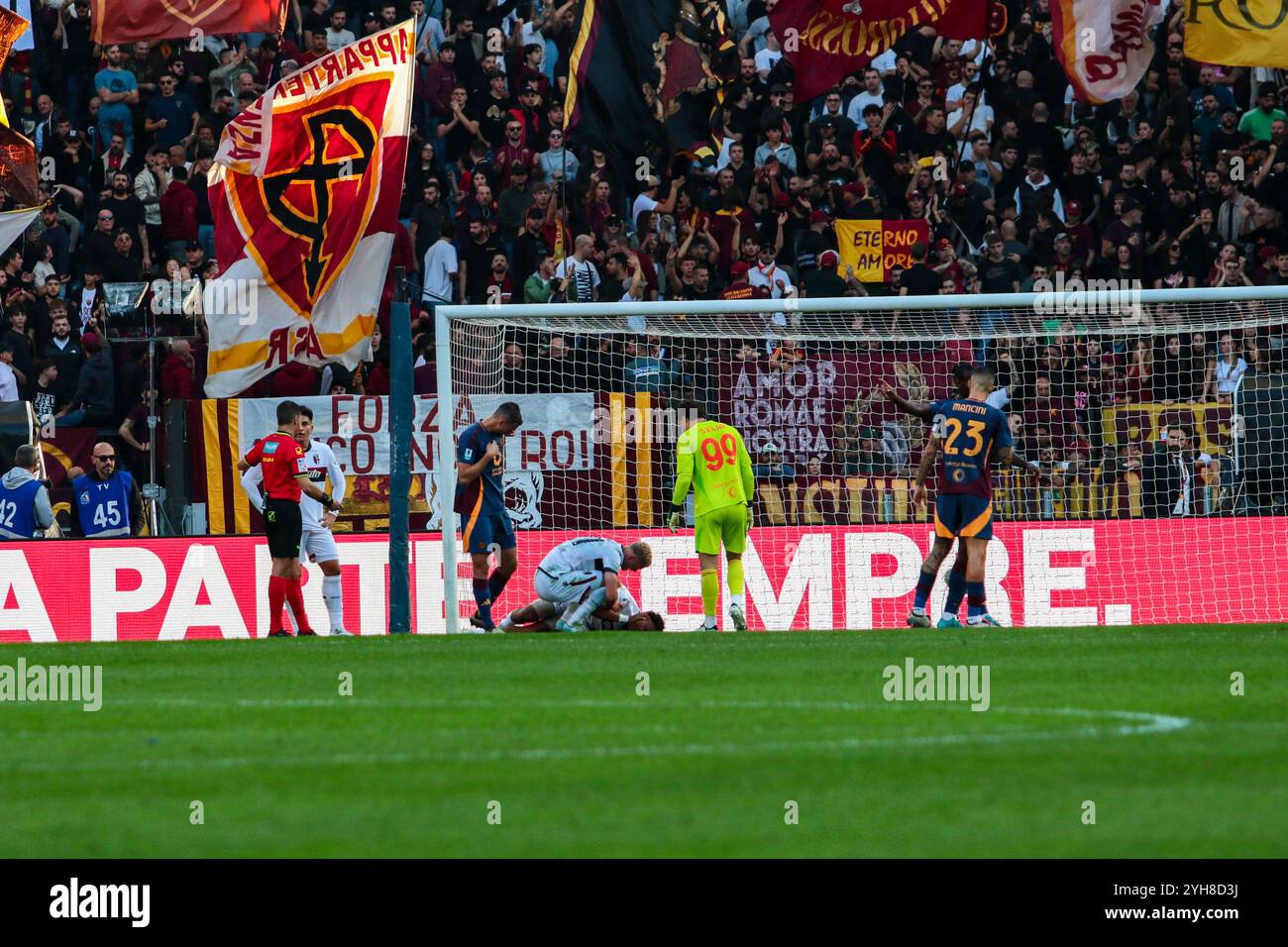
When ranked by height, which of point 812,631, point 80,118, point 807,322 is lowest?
point 812,631

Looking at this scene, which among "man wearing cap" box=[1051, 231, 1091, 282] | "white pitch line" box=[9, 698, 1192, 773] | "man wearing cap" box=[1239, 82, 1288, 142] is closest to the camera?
"white pitch line" box=[9, 698, 1192, 773]

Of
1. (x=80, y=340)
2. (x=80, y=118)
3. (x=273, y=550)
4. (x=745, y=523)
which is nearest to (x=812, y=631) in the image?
Answer: (x=745, y=523)

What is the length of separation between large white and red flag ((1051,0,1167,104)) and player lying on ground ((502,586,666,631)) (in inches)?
330

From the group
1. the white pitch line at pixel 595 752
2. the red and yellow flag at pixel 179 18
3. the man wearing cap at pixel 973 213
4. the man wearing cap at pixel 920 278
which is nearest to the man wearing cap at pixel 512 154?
the red and yellow flag at pixel 179 18

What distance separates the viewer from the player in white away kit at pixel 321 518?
17.5m

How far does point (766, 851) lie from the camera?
5.24m

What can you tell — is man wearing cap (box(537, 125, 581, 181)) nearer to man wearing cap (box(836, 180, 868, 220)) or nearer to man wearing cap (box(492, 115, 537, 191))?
man wearing cap (box(492, 115, 537, 191))

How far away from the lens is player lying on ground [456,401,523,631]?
17.2 m

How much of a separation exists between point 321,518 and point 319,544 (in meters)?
0.24

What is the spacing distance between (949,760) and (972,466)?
934 cm

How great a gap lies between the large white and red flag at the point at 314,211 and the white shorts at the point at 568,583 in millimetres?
3893

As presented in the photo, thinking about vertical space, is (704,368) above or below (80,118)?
below

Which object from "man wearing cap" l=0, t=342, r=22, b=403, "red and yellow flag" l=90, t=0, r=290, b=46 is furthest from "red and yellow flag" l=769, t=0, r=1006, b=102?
"man wearing cap" l=0, t=342, r=22, b=403

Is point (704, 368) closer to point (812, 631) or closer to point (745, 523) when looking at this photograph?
point (745, 523)
